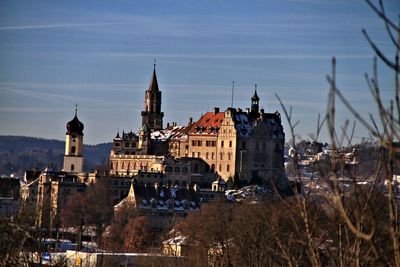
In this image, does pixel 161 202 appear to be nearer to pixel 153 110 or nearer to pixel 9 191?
pixel 9 191

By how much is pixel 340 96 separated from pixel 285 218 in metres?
31.7

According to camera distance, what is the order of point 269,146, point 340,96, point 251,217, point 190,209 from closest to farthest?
point 340,96 < point 251,217 < point 190,209 < point 269,146

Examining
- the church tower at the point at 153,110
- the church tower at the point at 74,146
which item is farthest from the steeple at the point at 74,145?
the church tower at the point at 153,110

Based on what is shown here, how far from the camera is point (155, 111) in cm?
11600

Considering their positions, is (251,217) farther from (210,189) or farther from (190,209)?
(210,189)

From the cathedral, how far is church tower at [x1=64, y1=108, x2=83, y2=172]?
13.1ft

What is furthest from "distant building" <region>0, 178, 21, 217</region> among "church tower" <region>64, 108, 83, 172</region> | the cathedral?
the cathedral

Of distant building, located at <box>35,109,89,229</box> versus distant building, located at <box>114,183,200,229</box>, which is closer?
distant building, located at <box>114,183,200,229</box>

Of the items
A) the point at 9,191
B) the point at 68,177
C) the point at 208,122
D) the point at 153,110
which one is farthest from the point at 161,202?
the point at 153,110

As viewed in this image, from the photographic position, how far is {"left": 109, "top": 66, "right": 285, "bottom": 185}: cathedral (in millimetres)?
98375

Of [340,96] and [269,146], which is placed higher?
[269,146]

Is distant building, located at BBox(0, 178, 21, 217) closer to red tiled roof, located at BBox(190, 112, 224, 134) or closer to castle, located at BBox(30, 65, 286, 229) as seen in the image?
castle, located at BBox(30, 65, 286, 229)

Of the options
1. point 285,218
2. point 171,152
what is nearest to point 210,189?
point 171,152

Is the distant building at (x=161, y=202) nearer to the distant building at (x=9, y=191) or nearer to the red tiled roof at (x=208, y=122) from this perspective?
the distant building at (x=9, y=191)
